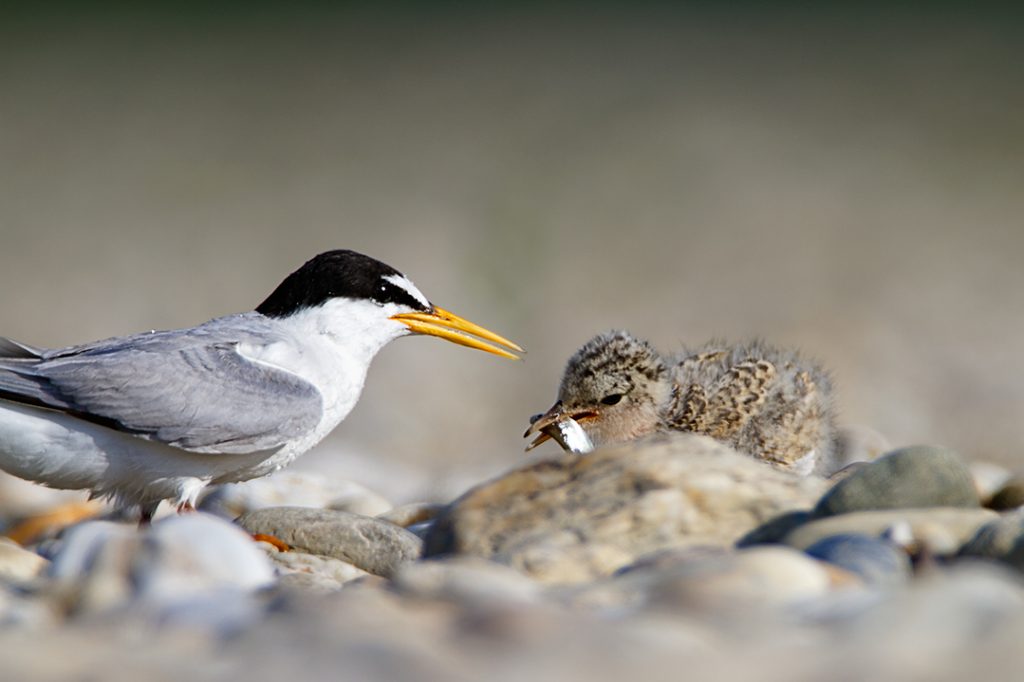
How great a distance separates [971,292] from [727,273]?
2.23m

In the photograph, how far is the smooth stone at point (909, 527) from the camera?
3.17 meters

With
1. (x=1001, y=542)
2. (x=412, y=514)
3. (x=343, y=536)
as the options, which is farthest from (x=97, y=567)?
(x=412, y=514)

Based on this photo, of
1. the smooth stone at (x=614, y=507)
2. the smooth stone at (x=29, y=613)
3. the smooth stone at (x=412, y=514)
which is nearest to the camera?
the smooth stone at (x=29, y=613)

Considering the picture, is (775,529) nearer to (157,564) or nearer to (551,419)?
(551,419)

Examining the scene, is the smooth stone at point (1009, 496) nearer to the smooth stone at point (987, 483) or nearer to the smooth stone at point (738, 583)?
the smooth stone at point (987, 483)

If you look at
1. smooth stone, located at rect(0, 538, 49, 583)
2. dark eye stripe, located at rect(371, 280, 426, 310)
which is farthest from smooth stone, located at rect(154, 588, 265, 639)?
dark eye stripe, located at rect(371, 280, 426, 310)

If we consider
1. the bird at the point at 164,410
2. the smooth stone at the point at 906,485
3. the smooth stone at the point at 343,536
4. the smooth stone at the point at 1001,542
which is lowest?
the smooth stone at the point at 1001,542

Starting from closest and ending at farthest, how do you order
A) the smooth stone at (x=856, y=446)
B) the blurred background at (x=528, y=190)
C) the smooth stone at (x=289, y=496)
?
1. the smooth stone at (x=289, y=496)
2. the smooth stone at (x=856, y=446)
3. the blurred background at (x=528, y=190)

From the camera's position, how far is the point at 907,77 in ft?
49.2

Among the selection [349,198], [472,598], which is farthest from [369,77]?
[472,598]

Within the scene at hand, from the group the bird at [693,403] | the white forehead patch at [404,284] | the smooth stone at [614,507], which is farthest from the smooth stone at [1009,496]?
the white forehead patch at [404,284]

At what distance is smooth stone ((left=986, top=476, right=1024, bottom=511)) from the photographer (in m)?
4.41

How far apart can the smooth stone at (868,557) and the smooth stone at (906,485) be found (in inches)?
15.2

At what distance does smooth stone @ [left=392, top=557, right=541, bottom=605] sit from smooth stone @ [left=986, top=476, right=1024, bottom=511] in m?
2.20
